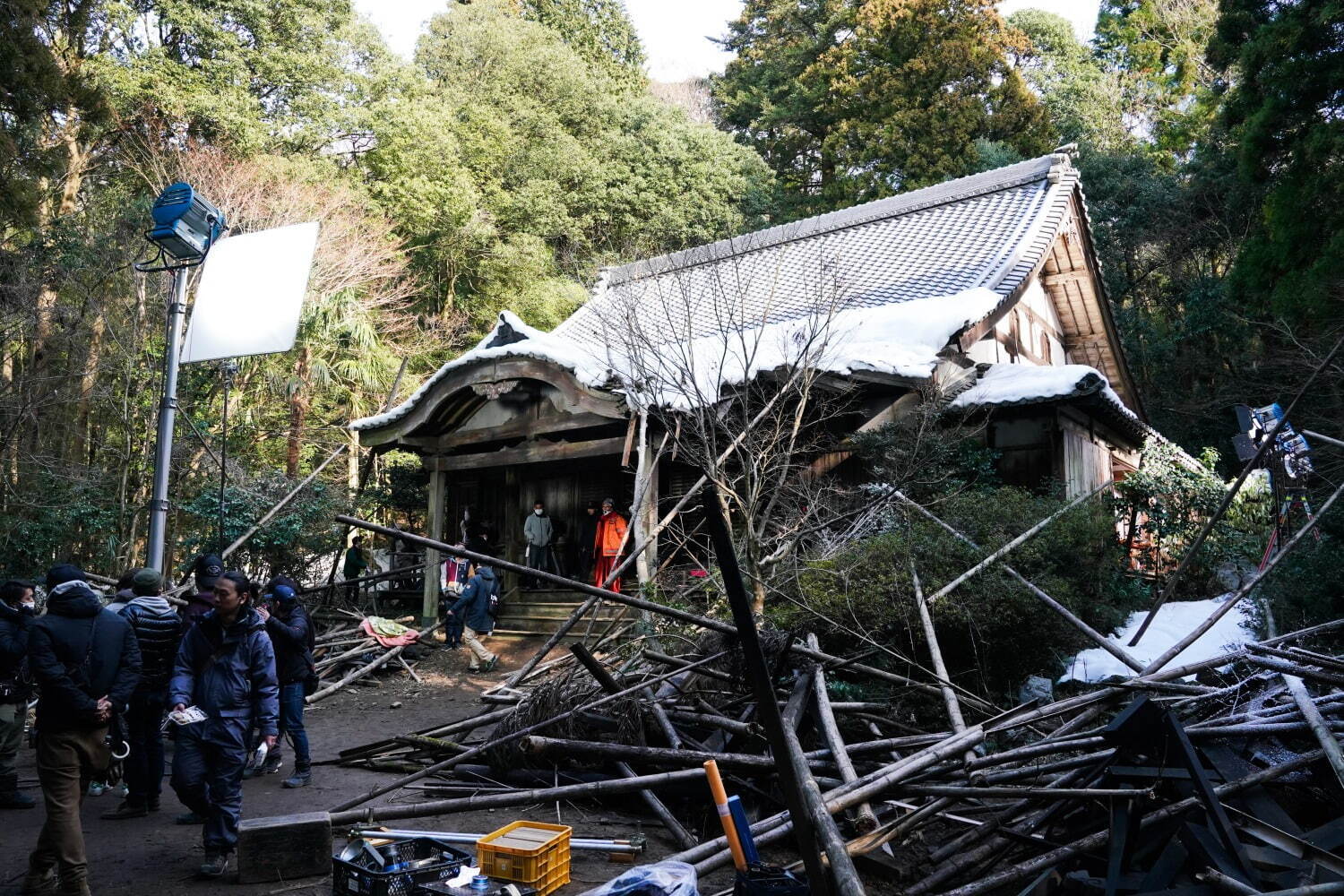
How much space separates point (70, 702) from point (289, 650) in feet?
8.75

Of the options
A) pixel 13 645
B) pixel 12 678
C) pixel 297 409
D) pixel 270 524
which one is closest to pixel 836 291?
pixel 13 645

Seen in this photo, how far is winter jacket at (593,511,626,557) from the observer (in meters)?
12.9

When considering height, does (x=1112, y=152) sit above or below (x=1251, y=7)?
above

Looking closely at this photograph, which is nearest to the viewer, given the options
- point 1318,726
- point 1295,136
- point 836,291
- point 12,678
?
point 1318,726

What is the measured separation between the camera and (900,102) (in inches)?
1005

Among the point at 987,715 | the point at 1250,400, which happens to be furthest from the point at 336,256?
the point at 1250,400

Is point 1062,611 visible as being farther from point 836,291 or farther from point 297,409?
point 297,409

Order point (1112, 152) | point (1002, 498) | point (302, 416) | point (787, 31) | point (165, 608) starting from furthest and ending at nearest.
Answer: point (787, 31) → point (1112, 152) → point (302, 416) → point (1002, 498) → point (165, 608)

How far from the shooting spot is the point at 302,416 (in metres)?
19.5

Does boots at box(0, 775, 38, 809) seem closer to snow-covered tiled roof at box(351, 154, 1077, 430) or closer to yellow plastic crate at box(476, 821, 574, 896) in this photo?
yellow plastic crate at box(476, 821, 574, 896)

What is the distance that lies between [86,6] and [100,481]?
10.3 m

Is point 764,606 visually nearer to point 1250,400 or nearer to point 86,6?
point 1250,400

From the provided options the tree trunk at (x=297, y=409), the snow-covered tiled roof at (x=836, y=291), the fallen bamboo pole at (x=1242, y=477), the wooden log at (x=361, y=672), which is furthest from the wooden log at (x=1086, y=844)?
the tree trunk at (x=297, y=409)

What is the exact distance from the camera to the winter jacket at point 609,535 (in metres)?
12.9
